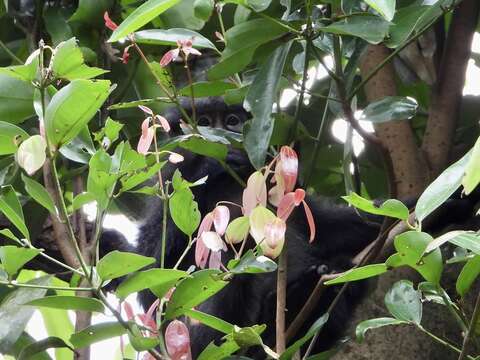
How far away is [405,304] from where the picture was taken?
1171 millimetres

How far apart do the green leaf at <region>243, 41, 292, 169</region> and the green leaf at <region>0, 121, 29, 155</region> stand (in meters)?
0.37

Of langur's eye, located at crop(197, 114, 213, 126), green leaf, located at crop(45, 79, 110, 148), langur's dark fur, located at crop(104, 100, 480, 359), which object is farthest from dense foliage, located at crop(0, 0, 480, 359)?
langur's eye, located at crop(197, 114, 213, 126)

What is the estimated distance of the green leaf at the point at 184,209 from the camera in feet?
3.78

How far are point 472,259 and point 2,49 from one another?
1.33 meters

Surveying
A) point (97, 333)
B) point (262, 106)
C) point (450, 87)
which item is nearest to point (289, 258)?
point (450, 87)

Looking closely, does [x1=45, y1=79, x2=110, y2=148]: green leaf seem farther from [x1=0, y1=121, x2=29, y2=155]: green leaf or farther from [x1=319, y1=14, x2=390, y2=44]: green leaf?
[x1=319, y1=14, x2=390, y2=44]: green leaf

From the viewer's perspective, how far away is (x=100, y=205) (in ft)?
3.50

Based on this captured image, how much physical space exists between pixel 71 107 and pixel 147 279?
0.72 ft

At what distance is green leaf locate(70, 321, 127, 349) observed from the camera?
1118 millimetres

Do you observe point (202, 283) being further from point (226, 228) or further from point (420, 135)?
point (420, 135)

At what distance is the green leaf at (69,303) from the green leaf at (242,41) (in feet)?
1.59

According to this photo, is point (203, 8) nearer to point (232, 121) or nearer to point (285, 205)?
point (285, 205)

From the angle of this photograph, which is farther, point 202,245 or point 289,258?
point 289,258

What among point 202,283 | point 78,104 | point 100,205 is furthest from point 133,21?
point 202,283
